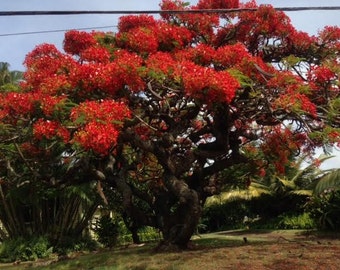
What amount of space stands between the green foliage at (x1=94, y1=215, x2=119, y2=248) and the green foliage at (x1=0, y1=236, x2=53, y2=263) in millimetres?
2568

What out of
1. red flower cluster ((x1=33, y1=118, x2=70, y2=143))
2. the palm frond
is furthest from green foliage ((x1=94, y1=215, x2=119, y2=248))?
red flower cluster ((x1=33, y1=118, x2=70, y2=143))

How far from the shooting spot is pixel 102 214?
20.0 m

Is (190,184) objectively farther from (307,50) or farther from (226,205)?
(226,205)

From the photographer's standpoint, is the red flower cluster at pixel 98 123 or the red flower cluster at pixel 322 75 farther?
the red flower cluster at pixel 322 75

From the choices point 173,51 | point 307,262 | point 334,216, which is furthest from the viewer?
point 334,216

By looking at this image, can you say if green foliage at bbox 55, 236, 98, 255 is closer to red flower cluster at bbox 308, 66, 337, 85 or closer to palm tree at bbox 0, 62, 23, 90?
palm tree at bbox 0, 62, 23, 90

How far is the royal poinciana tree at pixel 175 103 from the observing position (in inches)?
358

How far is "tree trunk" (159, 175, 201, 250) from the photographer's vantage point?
1063 centimetres

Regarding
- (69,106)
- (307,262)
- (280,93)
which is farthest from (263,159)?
(69,106)

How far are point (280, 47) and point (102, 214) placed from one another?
1080cm

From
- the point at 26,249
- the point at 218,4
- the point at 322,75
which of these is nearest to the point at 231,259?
the point at 322,75

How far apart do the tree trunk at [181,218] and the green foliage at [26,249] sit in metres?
5.81

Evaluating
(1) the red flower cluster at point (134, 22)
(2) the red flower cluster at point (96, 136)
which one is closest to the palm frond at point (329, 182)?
(1) the red flower cluster at point (134, 22)

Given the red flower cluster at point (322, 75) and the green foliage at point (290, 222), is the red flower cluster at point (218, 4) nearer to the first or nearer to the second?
the red flower cluster at point (322, 75)
